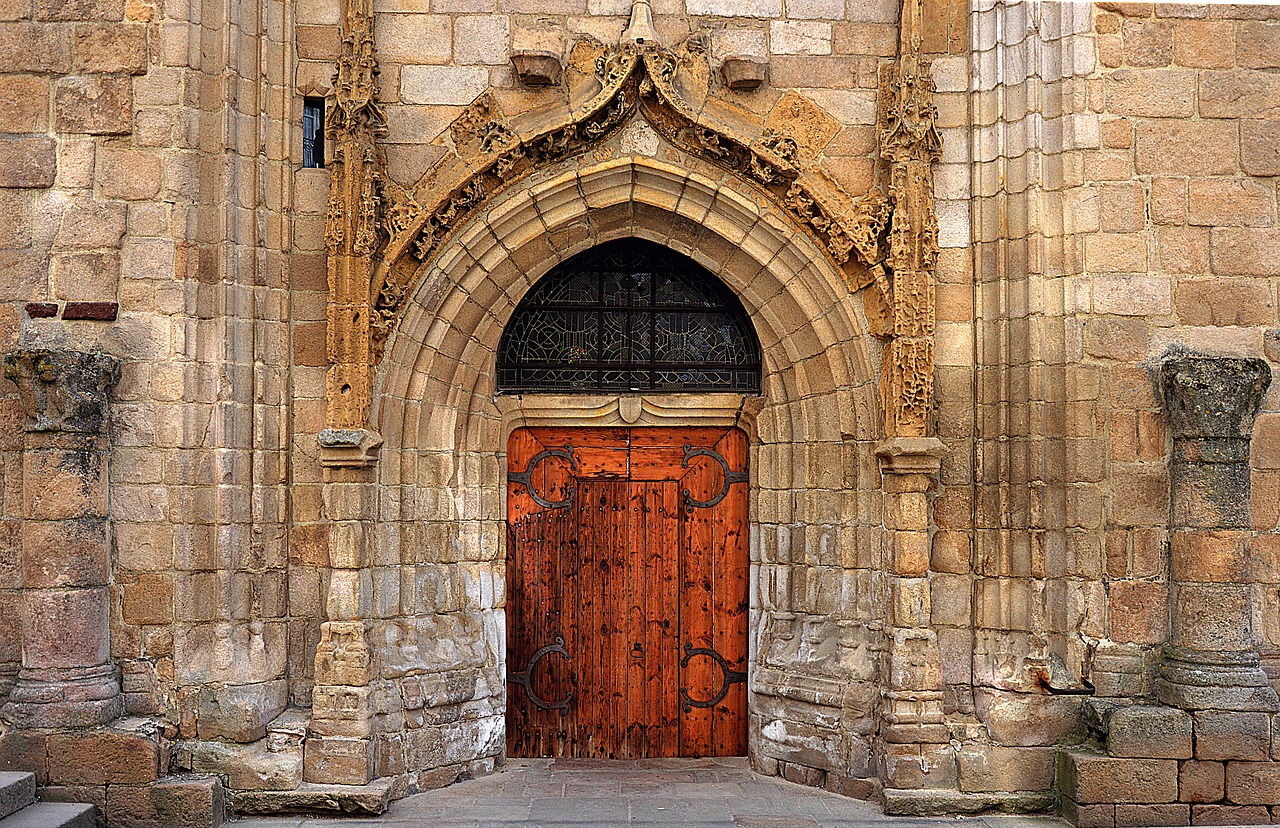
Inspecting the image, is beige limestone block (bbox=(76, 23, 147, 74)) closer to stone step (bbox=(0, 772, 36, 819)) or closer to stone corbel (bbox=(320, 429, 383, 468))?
stone corbel (bbox=(320, 429, 383, 468))

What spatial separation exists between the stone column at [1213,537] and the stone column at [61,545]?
5.41m

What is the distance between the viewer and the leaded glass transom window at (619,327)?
650 cm

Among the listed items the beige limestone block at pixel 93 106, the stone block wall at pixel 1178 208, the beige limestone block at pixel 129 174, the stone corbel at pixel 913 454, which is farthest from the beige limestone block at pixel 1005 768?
the beige limestone block at pixel 93 106

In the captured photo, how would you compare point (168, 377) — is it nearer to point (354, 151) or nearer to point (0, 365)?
point (0, 365)

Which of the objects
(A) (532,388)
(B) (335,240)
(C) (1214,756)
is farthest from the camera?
(A) (532,388)

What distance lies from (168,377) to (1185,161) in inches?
215

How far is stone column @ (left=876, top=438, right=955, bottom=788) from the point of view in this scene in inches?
218

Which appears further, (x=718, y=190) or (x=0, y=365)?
(x=718, y=190)

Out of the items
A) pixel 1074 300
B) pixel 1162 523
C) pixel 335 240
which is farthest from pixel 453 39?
pixel 1162 523

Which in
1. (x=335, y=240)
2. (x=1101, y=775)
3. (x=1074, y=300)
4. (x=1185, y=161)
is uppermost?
(x=1185, y=161)

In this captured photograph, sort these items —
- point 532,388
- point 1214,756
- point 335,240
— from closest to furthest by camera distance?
1. point 1214,756
2. point 335,240
3. point 532,388

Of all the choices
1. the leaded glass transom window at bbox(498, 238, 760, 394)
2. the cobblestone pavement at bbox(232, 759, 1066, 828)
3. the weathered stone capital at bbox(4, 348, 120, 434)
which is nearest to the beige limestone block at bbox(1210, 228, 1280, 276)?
the leaded glass transom window at bbox(498, 238, 760, 394)

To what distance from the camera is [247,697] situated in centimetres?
548

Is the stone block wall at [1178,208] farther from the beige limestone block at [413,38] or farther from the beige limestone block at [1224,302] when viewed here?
the beige limestone block at [413,38]
